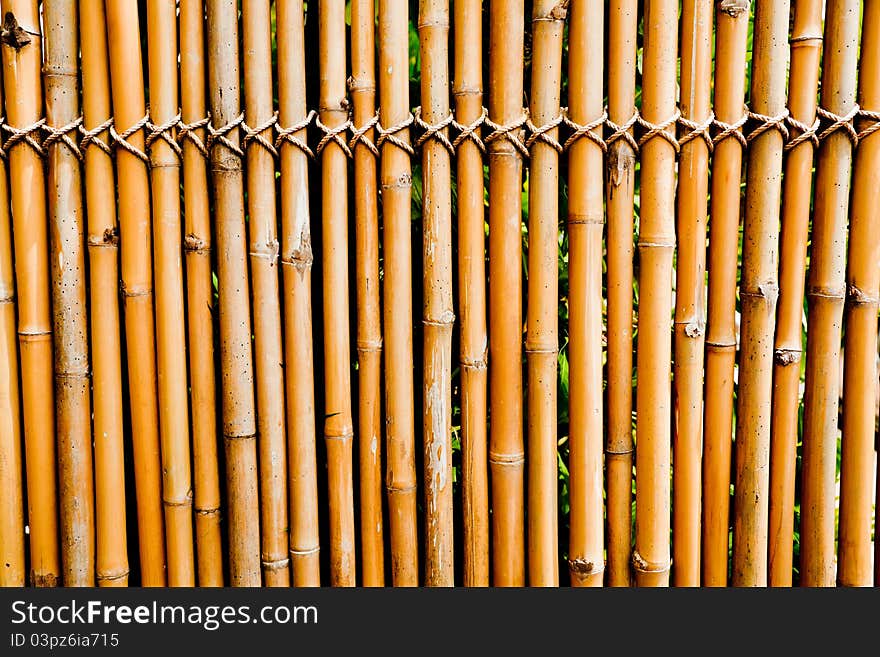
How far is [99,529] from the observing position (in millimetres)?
953

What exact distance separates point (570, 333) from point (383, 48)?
0.42m

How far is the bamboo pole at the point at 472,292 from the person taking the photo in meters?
0.89

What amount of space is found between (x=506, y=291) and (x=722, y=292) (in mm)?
273

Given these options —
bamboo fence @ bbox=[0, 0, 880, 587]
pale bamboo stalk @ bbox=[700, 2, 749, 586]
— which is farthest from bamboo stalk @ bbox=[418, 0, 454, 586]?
pale bamboo stalk @ bbox=[700, 2, 749, 586]

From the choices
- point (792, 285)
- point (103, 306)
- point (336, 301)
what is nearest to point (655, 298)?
point (792, 285)

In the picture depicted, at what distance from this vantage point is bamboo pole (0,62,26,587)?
3.02 feet

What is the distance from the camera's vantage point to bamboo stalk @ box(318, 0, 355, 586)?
89 cm

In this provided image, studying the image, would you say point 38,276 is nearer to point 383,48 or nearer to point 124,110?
point 124,110

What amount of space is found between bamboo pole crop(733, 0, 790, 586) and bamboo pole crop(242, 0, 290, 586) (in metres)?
0.59

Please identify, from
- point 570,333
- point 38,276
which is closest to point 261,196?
point 38,276

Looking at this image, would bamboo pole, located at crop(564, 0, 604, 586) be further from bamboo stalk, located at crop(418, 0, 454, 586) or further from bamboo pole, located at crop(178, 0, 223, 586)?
bamboo pole, located at crop(178, 0, 223, 586)

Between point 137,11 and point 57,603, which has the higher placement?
point 137,11

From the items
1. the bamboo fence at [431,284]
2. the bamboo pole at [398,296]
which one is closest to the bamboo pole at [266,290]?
the bamboo fence at [431,284]

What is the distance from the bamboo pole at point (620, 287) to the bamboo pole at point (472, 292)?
6.3 inches
